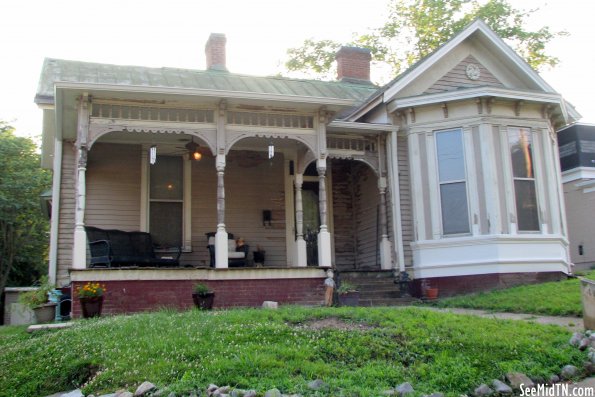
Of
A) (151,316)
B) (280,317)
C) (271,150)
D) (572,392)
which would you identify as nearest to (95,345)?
(151,316)

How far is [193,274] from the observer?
1134cm

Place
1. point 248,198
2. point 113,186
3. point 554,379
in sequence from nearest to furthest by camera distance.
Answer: point 554,379 < point 113,186 < point 248,198

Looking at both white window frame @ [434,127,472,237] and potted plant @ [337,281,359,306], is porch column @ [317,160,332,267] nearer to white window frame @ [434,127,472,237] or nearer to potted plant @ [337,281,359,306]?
potted plant @ [337,281,359,306]

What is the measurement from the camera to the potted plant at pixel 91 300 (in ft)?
33.3

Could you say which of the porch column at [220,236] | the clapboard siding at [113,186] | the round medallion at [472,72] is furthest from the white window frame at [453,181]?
the clapboard siding at [113,186]

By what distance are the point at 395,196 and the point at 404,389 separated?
811 cm

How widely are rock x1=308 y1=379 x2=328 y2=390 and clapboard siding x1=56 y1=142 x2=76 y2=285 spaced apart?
7.46 meters

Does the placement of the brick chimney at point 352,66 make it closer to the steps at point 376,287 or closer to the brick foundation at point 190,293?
the steps at point 376,287

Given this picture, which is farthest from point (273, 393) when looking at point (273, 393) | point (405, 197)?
point (405, 197)

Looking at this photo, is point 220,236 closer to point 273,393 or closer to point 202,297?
point 202,297

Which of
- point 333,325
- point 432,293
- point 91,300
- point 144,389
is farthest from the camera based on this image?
point 432,293

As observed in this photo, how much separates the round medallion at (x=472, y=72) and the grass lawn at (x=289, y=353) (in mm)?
7868

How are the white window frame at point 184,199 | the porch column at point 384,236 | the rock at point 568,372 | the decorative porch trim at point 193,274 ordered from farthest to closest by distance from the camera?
the porch column at point 384,236, the white window frame at point 184,199, the decorative porch trim at point 193,274, the rock at point 568,372

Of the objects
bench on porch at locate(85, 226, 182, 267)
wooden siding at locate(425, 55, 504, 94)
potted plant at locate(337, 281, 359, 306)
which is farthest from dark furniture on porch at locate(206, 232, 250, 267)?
wooden siding at locate(425, 55, 504, 94)
